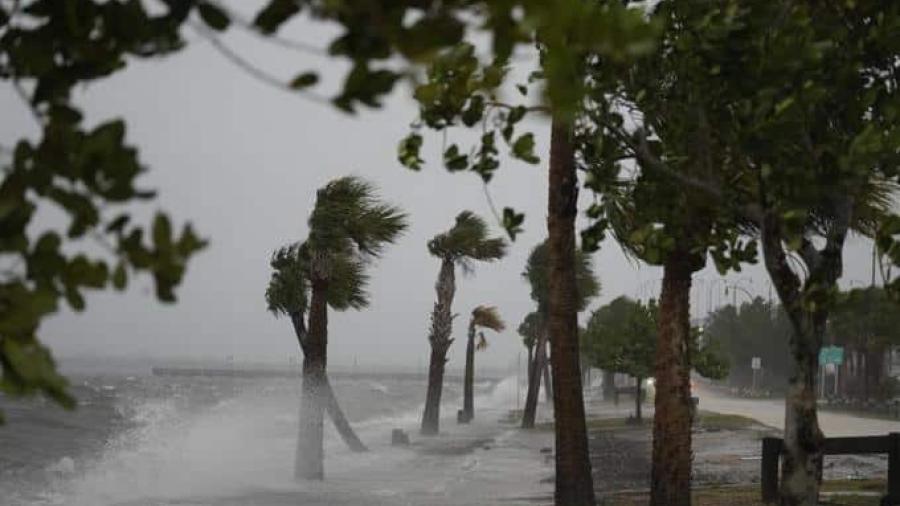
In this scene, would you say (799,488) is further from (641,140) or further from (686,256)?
(686,256)

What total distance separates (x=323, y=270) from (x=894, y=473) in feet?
42.6

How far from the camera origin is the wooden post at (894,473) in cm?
1138

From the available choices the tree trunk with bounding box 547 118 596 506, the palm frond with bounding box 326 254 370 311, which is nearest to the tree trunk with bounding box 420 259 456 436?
the palm frond with bounding box 326 254 370 311

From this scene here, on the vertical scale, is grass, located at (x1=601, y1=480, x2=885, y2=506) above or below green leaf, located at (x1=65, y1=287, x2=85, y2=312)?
below

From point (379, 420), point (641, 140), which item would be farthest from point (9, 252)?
point (379, 420)

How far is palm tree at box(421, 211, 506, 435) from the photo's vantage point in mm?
35000

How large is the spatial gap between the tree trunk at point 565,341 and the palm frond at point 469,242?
2196 cm

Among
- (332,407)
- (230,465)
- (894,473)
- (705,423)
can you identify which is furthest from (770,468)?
(705,423)

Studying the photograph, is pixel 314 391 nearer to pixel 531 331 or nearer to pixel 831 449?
pixel 831 449

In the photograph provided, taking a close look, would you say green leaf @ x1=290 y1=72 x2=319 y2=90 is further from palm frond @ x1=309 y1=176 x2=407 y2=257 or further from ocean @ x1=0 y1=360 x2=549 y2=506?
palm frond @ x1=309 y1=176 x2=407 y2=257

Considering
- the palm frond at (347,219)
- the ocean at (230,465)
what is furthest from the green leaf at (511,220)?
the palm frond at (347,219)

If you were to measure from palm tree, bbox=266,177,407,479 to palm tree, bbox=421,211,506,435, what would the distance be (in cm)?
1128

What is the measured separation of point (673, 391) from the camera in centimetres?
1088

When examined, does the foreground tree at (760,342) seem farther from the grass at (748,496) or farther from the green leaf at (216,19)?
the green leaf at (216,19)
